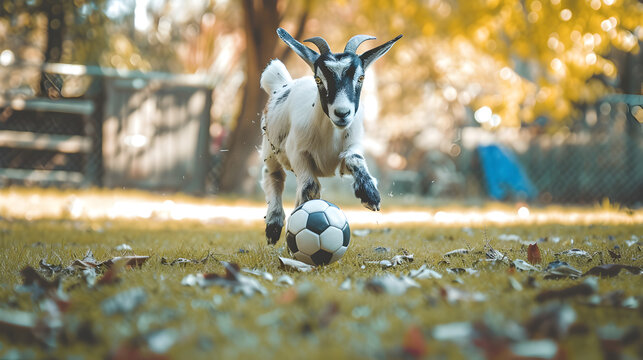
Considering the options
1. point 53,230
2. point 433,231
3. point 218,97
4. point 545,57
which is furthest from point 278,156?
point 218,97

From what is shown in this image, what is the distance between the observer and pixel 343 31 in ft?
53.3

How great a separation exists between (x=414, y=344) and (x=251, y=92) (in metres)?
8.65

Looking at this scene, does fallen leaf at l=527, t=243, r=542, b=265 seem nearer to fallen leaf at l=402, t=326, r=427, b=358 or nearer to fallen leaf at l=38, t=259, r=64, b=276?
fallen leaf at l=402, t=326, r=427, b=358

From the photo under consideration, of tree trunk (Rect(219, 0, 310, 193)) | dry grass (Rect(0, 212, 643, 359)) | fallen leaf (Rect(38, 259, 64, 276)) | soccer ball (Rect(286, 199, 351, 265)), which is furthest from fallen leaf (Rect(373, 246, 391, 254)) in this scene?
tree trunk (Rect(219, 0, 310, 193))

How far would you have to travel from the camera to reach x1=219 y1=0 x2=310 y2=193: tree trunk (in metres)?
9.52

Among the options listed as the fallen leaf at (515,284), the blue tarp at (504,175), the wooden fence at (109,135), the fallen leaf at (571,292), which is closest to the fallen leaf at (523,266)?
the fallen leaf at (515,284)

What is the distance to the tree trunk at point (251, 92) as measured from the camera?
952 cm

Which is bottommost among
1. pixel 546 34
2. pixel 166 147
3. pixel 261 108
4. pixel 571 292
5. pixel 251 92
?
pixel 571 292

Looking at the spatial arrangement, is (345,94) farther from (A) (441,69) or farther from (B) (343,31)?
(A) (441,69)

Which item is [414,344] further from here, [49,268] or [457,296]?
[49,268]

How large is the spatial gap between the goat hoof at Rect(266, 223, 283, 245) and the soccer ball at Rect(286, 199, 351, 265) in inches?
22.9

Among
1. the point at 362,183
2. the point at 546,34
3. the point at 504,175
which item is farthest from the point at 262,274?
the point at 504,175

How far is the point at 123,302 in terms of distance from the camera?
2123mm

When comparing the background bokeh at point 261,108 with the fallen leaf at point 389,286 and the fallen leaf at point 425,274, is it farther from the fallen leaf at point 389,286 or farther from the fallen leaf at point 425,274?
the fallen leaf at point 389,286
